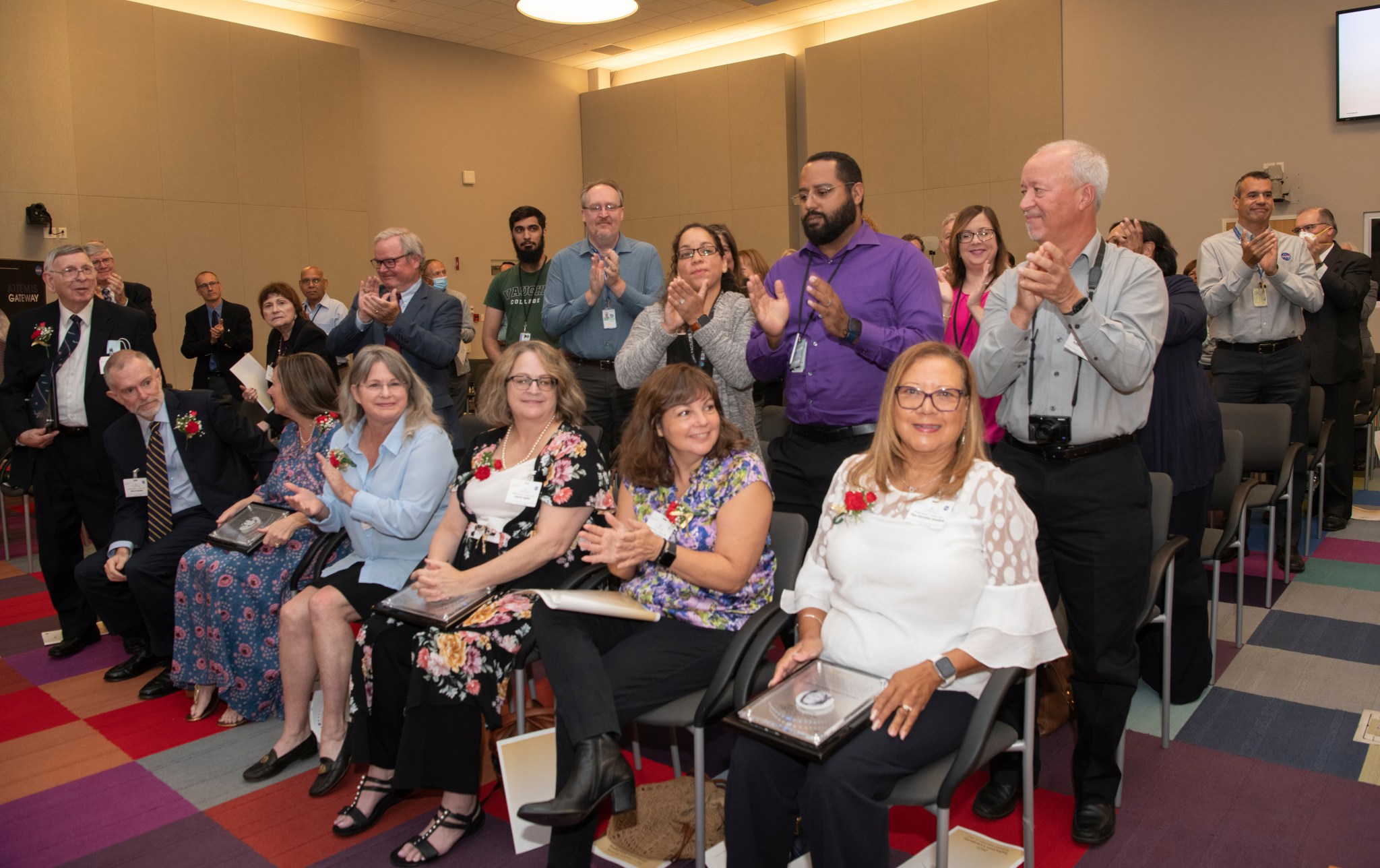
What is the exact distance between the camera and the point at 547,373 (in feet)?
9.32

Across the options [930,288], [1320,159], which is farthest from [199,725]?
[1320,159]

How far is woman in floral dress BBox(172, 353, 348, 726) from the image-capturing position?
132 inches

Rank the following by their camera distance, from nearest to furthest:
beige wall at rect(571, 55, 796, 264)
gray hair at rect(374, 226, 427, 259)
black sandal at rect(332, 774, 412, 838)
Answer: black sandal at rect(332, 774, 412, 838)
gray hair at rect(374, 226, 427, 259)
beige wall at rect(571, 55, 796, 264)

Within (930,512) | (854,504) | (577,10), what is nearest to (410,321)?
(854,504)

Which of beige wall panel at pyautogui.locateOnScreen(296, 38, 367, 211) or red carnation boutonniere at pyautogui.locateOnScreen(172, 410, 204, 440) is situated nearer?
red carnation boutonniere at pyautogui.locateOnScreen(172, 410, 204, 440)

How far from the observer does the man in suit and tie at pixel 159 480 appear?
3734mm

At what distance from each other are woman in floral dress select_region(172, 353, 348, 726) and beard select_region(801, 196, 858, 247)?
1906 mm

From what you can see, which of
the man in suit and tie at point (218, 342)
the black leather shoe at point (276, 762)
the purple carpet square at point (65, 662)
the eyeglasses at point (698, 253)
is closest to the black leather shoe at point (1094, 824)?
the eyeglasses at point (698, 253)

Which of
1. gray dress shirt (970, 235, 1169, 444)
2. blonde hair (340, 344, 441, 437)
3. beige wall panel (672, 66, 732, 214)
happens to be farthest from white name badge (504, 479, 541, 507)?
beige wall panel (672, 66, 732, 214)

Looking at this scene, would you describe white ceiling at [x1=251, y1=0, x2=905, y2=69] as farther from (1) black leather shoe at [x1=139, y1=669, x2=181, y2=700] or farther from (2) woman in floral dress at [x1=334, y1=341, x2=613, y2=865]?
(2) woman in floral dress at [x1=334, y1=341, x2=613, y2=865]

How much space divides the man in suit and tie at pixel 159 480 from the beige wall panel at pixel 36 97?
15.6 feet

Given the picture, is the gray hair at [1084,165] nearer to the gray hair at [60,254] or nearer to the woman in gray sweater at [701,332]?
the woman in gray sweater at [701,332]

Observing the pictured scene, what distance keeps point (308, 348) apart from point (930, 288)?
3.76 meters

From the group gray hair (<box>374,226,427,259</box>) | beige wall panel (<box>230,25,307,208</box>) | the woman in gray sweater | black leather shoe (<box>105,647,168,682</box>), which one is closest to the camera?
the woman in gray sweater
